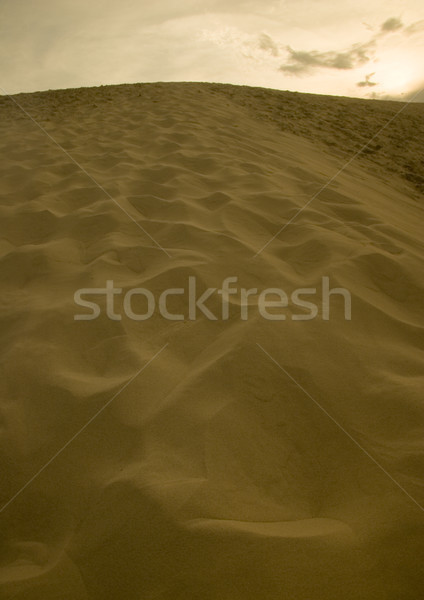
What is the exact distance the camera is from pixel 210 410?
1050 mm

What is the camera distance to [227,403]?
1.07 meters

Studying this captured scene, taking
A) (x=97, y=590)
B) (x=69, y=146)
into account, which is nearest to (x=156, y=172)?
(x=69, y=146)

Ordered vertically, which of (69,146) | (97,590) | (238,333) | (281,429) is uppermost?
(69,146)

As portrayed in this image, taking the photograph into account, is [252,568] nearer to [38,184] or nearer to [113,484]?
[113,484]

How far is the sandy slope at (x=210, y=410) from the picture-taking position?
0.74 meters

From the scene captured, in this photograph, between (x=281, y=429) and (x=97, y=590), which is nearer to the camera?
(x=97, y=590)

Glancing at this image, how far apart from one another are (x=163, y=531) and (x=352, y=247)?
1.58 metres

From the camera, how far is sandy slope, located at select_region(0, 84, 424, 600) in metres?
0.74

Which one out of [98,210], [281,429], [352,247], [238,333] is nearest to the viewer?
[281,429]

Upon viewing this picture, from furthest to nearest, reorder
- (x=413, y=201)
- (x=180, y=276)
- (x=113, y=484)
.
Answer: (x=413, y=201) → (x=180, y=276) → (x=113, y=484)

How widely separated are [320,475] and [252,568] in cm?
28

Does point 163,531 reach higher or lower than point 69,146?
lower

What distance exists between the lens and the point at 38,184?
9.18ft

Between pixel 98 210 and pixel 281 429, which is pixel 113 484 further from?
pixel 98 210
